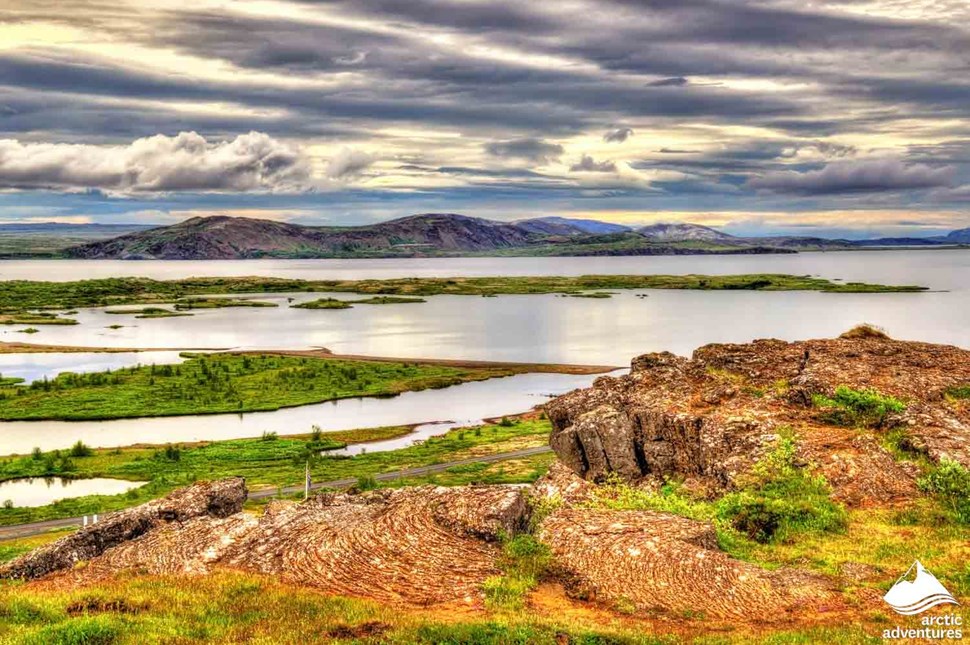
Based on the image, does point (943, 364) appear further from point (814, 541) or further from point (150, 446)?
point (150, 446)

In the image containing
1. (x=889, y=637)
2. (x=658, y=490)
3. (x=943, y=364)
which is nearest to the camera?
(x=889, y=637)

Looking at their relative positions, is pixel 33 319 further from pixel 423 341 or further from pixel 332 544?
pixel 332 544

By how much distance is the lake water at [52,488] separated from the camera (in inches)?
2175

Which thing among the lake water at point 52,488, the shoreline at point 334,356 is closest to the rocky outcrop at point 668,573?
the lake water at point 52,488

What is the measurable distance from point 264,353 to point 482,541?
116 metres

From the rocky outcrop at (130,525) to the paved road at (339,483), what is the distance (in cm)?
2443

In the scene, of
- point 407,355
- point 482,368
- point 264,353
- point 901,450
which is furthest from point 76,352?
point 901,450

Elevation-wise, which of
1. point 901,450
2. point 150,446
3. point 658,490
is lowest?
point 150,446

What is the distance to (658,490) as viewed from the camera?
29203 mm

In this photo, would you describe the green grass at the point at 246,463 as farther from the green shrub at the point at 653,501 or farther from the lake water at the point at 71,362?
the lake water at the point at 71,362

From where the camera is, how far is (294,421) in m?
84.8

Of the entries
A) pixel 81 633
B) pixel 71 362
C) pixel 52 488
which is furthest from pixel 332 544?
pixel 71 362

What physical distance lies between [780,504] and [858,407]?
27.6 feet

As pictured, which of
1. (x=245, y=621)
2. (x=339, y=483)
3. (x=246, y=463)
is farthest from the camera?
(x=246, y=463)
